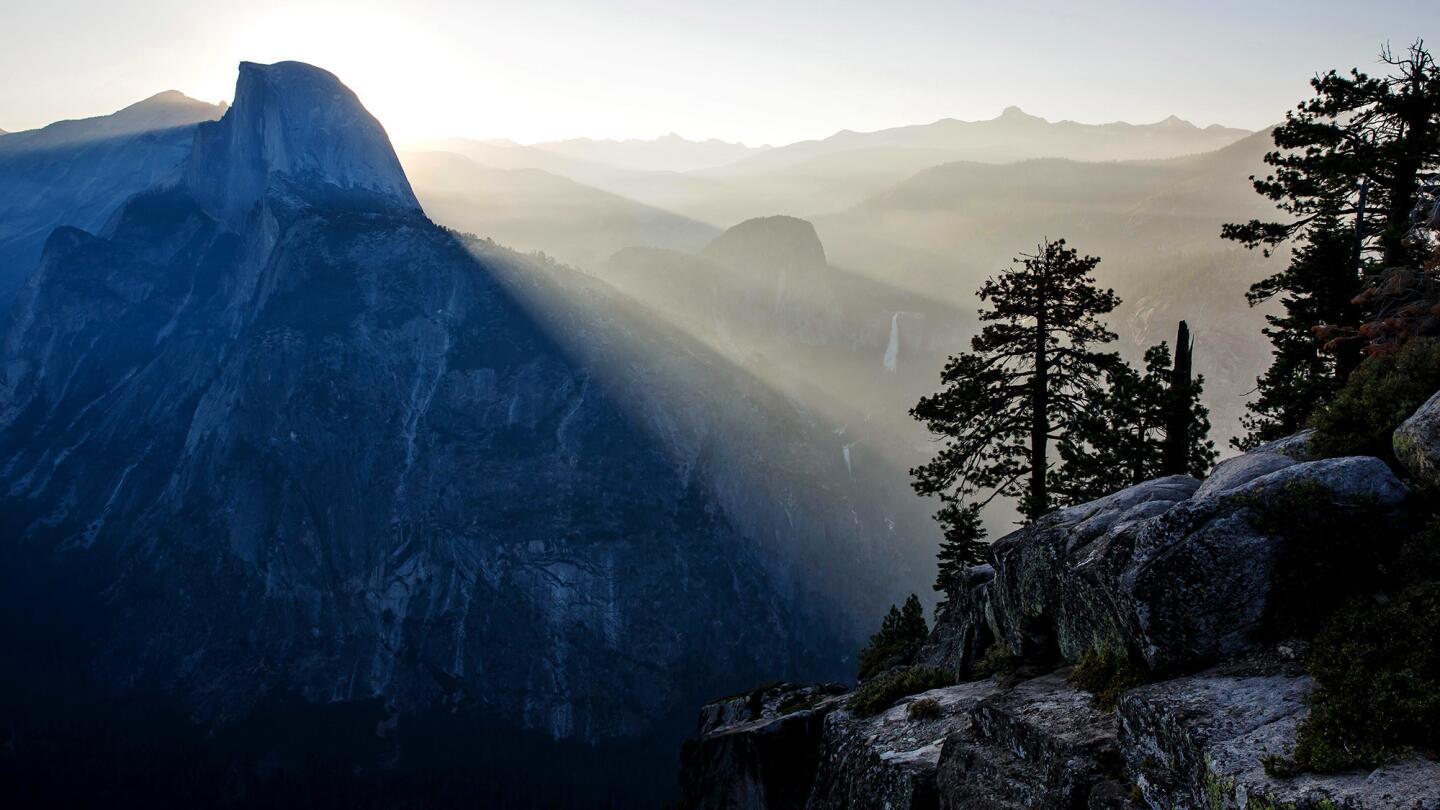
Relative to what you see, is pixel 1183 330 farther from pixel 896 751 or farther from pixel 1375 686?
pixel 1375 686

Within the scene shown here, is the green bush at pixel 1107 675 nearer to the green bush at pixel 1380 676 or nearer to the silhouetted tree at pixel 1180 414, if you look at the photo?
the green bush at pixel 1380 676

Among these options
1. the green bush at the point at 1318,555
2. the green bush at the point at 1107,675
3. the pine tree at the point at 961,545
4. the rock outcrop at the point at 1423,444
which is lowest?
the pine tree at the point at 961,545

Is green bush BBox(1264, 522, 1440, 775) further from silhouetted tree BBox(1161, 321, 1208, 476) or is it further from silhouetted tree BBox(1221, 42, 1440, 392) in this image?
silhouetted tree BBox(1161, 321, 1208, 476)

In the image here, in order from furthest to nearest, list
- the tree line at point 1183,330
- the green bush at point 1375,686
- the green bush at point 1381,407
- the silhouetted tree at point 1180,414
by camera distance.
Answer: the silhouetted tree at point 1180,414, the tree line at point 1183,330, the green bush at point 1381,407, the green bush at point 1375,686

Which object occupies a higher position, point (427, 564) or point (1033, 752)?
point (1033, 752)

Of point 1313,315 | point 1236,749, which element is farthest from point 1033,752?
point 1313,315

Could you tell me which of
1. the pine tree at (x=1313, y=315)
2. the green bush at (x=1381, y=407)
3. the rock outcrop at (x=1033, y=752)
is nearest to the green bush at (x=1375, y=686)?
the rock outcrop at (x=1033, y=752)

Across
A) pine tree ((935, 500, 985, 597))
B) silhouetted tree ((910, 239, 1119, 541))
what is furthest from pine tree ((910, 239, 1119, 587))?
pine tree ((935, 500, 985, 597))
